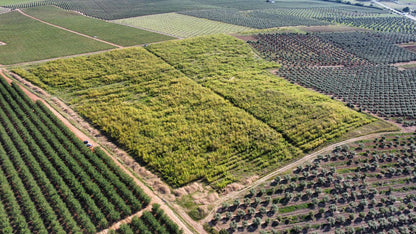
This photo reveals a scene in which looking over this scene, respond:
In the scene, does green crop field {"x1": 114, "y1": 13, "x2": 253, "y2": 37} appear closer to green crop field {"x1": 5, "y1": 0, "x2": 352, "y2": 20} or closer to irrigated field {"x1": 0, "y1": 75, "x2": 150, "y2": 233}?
green crop field {"x1": 5, "y1": 0, "x2": 352, "y2": 20}

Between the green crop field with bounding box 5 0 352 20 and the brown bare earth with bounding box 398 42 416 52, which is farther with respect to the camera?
the green crop field with bounding box 5 0 352 20

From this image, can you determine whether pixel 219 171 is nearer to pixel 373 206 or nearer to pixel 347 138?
pixel 373 206

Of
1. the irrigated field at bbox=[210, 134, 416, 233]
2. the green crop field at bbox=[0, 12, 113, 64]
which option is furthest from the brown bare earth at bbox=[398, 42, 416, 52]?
the green crop field at bbox=[0, 12, 113, 64]

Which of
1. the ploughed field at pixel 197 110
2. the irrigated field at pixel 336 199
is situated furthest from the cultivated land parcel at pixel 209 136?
the ploughed field at pixel 197 110

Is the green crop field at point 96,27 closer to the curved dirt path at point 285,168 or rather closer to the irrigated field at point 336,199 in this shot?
the curved dirt path at point 285,168

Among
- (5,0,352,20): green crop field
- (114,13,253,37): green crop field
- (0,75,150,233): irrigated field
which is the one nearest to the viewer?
(0,75,150,233): irrigated field

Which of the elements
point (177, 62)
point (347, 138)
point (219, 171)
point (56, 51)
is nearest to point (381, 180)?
point (347, 138)

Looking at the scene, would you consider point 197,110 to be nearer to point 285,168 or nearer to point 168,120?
point 168,120
